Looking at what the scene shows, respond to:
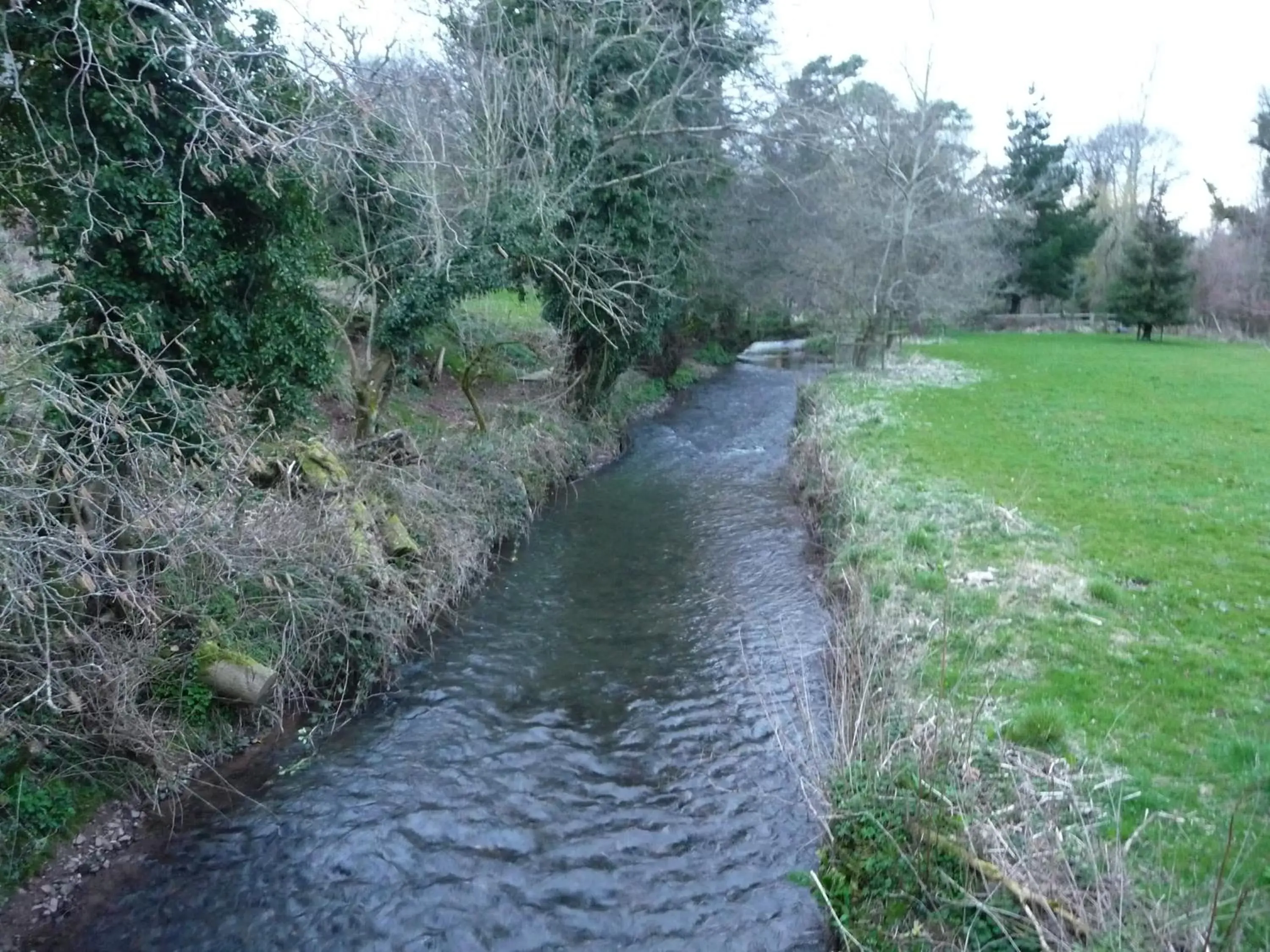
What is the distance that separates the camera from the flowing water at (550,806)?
6.06 meters

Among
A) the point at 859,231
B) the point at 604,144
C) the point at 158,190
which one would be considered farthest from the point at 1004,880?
the point at 859,231

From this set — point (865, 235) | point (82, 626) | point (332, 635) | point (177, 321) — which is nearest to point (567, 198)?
point (177, 321)

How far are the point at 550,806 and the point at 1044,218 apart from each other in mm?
55423

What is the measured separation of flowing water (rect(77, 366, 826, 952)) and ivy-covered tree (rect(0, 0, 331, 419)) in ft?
12.2

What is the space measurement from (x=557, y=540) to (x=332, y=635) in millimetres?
5910

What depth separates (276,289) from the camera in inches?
380

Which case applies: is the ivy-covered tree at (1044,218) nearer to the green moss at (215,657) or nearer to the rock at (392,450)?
the rock at (392,450)

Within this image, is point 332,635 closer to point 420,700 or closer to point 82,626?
point 420,700

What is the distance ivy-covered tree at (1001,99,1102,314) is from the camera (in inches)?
2079

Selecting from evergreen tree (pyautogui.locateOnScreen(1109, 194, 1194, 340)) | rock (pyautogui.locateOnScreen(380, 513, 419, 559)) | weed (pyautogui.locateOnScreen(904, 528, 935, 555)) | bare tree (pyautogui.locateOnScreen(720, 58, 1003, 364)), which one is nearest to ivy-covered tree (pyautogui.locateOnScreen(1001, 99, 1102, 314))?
evergreen tree (pyautogui.locateOnScreen(1109, 194, 1194, 340))

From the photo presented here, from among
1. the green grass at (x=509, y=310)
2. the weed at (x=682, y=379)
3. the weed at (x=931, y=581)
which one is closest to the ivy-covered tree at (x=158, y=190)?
the weed at (x=931, y=581)

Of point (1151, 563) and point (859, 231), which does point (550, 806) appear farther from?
point (859, 231)

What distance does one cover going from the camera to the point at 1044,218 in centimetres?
5322

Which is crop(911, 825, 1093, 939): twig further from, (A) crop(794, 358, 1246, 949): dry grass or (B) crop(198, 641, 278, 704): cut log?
(B) crop(198, 641, 278, 704): cut log
